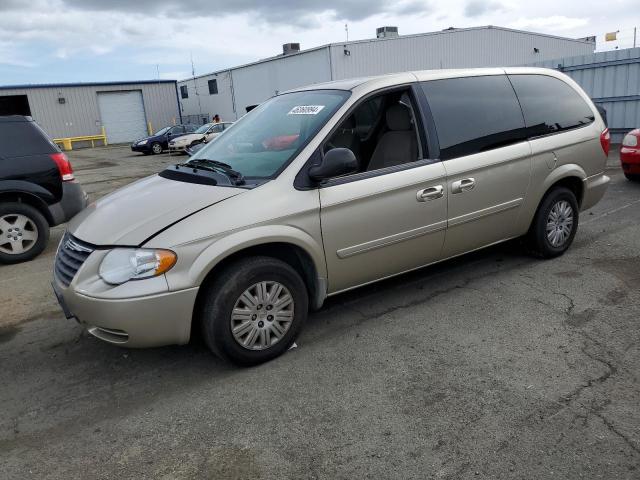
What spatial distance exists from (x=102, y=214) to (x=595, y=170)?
4574mm

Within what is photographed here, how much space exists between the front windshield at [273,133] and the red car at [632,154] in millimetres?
6455

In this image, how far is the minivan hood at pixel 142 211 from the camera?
10.4 feet

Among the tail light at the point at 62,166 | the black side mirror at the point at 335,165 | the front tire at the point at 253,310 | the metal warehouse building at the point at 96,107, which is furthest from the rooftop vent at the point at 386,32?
the front tire at the point at 253,310

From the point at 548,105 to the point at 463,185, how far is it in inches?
59.2

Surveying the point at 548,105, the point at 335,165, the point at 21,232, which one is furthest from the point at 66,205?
the point at 548,105

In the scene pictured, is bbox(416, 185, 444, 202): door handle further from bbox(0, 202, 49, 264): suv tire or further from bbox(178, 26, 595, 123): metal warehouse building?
bbox(178, 26, 595, 123): metal warehouse building

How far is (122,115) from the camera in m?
38.5

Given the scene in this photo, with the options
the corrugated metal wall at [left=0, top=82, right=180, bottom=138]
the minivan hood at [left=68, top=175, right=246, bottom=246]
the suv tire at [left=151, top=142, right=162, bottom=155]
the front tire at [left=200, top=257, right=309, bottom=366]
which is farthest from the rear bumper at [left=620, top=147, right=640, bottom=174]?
the corrugated metal wall at [left=0, top=82, right=180, bottom=138]

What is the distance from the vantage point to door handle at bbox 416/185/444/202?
3924mm

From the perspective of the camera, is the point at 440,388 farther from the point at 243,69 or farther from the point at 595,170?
the point at 243,69

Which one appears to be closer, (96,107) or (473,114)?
(473,114)

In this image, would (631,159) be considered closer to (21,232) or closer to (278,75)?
(21,232)

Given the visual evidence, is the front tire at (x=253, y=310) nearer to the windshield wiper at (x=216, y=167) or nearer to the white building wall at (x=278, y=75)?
the windshield wiper at (x=216, y=167)

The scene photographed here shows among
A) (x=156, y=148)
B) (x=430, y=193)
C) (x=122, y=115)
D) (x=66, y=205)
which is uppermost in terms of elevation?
(x=122, y=115)
